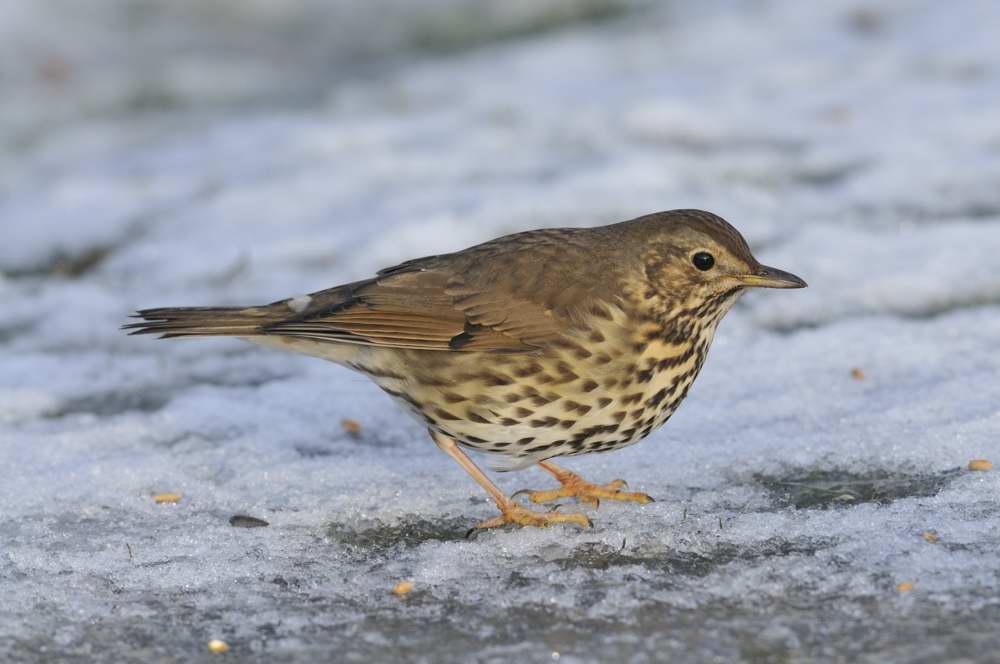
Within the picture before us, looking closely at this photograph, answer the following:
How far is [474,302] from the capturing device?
5137 millimetres

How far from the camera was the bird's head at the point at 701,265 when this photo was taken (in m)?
4.99

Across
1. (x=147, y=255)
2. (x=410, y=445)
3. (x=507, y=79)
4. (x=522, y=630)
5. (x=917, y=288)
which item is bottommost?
(x=522, y=630)

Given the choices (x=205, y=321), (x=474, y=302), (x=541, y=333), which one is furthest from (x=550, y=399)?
(x=205, y=321)

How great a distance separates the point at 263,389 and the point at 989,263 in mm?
3483

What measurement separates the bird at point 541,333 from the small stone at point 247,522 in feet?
2.14

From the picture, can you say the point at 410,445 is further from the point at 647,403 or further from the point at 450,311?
the point at 647,403

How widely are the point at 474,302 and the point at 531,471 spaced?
0.92 m

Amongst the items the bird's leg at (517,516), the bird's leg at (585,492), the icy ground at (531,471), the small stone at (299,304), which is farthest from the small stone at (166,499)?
the bird's leg at (585,492)

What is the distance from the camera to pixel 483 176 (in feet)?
28.3

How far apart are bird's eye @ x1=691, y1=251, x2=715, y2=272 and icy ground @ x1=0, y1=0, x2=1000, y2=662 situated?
0.72 meters

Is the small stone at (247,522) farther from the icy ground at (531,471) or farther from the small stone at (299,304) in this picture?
the small stone at (299,304)

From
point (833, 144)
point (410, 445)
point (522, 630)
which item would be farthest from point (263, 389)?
point (833, 144)

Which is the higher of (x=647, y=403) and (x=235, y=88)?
(x=235, y=88)

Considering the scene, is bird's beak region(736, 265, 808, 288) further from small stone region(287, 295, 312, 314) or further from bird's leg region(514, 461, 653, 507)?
small stone region(287, 295, 312, 314)
